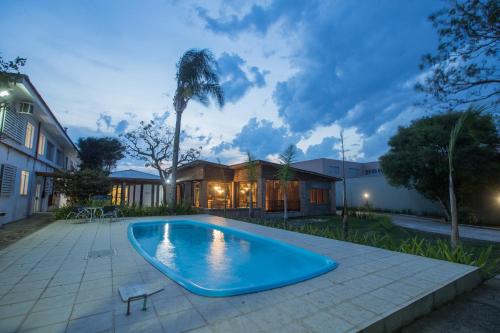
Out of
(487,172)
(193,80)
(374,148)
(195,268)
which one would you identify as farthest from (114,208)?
(374,148)

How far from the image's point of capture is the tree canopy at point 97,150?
85.1 ft

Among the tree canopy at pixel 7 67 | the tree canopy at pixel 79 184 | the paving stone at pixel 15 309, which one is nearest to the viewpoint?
the paving stone at pixel 15 309

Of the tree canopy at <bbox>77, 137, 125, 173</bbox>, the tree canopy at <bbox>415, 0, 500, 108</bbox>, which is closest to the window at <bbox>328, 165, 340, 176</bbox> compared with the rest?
the tree canopy at <bbox>415, 0, 500, 108</bbox>

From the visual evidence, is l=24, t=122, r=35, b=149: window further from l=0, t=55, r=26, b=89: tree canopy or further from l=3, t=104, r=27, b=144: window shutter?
l=0, t=55, r=26, b=89: tree canopy

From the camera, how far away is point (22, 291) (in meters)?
2.99

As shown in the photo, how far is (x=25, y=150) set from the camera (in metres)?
10.9

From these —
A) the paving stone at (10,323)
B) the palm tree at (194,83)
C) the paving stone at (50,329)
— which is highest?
the palm tree at (194,83)

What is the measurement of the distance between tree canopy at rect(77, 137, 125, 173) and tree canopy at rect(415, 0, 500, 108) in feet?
93.6

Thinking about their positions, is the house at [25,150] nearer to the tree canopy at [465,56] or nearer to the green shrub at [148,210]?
the green shrub at [148,210]

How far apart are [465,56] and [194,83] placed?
12795 mm

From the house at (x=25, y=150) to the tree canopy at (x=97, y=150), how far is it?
10485 millimetres

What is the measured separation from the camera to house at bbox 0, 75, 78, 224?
8812 millimetres

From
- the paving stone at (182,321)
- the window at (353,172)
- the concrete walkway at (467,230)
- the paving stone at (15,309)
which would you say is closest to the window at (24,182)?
the paving stone at (15,309)

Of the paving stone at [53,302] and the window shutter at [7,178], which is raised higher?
the window shutter at [7,178]
